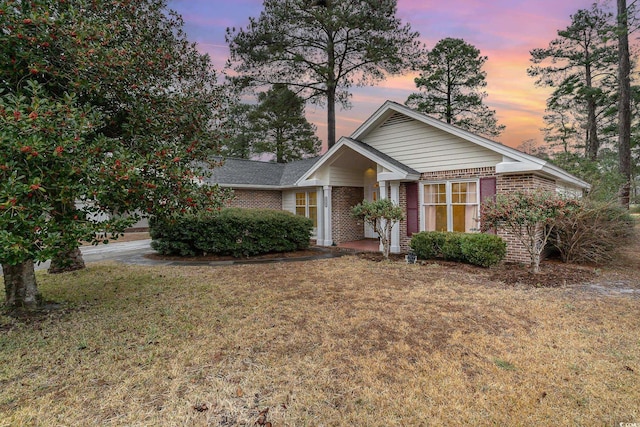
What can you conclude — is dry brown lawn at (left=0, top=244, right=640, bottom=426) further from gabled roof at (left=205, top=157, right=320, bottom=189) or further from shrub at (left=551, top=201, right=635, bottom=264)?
gabled roof at (left=205, top=157, right=320, bottom=189)

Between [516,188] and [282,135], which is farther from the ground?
[282,135]

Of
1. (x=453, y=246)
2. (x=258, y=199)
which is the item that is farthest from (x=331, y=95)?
(x=453, y=246)

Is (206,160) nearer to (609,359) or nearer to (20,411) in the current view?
(20,411)

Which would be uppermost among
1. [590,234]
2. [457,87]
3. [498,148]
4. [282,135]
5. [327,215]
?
[457,87]

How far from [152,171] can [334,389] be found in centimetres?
401

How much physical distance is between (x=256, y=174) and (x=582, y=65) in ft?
73.3

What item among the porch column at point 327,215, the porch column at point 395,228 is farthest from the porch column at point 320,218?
the porch column at point 395,228

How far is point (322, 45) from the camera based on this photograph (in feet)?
60.2

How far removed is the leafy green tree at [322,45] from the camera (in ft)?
55.3

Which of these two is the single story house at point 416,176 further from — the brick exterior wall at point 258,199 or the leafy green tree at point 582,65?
the leafy green tree at point 582,65

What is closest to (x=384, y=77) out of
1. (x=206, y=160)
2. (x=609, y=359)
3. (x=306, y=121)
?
(x=306, y=121)

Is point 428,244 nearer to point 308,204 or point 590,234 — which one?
point 590,234

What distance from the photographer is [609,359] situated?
332cm

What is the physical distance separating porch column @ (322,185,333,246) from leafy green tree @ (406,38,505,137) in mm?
14188
